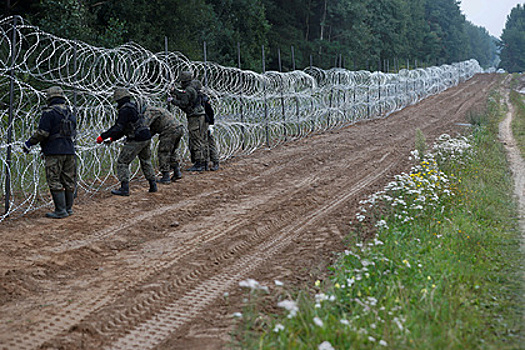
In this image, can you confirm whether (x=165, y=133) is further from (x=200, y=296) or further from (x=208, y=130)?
(x=200, y=296)

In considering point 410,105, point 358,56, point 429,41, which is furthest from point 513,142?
point 429,41

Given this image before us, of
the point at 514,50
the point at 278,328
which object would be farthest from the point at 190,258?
the point at 514,50

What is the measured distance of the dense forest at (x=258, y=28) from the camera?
66.1 ft

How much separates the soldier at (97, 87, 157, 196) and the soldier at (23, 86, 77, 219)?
94 cm

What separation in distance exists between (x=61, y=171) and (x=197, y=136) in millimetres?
3976

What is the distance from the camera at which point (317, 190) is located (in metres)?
9.63

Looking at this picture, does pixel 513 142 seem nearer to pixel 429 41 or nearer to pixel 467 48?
pixel 429 41

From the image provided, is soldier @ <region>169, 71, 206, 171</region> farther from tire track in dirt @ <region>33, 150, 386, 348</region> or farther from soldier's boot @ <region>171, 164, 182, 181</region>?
tire track in dirt @ <region>33, 150, 386, 348</region>

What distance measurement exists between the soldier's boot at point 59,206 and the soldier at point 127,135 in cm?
132

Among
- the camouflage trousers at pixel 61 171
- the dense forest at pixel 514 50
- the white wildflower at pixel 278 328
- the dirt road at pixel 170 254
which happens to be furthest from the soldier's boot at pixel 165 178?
the dense forest at pixel 514 50

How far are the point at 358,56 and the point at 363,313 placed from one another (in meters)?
45.6

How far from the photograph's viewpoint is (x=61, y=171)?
781cm

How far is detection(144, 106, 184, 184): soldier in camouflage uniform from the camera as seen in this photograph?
990 centimetres

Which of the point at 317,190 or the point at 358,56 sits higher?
the point at 358,56
